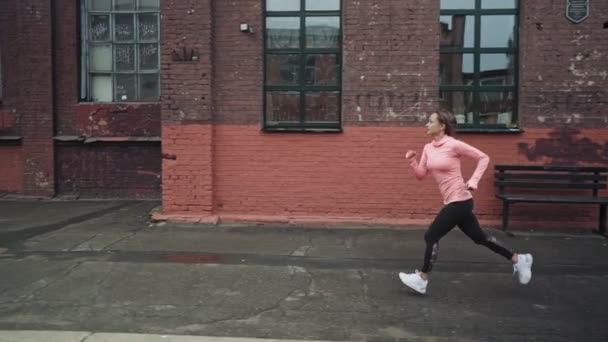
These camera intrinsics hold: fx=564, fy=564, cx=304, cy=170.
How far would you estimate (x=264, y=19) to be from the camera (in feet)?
28.1

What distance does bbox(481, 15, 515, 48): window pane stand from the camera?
27.5 ft

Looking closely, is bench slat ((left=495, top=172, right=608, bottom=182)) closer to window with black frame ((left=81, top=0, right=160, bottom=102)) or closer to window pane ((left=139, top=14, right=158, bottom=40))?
window with black frame ((left=81, top=0, right=160, bottom=102))

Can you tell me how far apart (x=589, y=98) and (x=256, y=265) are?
545 centimetres

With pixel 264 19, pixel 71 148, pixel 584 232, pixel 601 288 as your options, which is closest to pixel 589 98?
pixel 584 232

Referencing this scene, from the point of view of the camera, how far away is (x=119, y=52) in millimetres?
11375

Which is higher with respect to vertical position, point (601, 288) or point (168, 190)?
point (168, 190)

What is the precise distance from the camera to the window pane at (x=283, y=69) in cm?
859

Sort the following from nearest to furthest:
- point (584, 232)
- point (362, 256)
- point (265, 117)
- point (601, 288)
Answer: point (601, 288), point (362, 256), point (584, 232), point (265, 117)

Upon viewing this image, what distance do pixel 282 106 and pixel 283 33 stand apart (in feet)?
3.64

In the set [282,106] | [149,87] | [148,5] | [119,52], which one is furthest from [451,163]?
[119,52]

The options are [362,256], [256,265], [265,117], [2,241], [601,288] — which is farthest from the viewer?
[265,117]

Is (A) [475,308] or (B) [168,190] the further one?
(B) [168,190]

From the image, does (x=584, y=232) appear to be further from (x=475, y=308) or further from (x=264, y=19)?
(x=264, y=19)

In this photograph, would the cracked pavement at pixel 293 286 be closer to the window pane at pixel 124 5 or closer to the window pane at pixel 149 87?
the window pane at pixel 149 87
